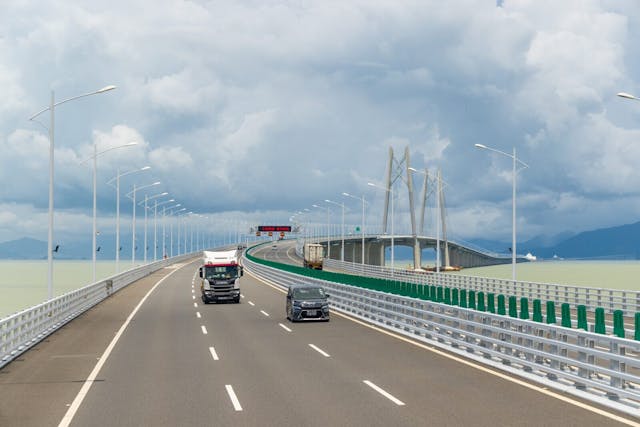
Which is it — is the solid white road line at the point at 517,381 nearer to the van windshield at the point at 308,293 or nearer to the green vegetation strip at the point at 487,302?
the green vegetation strip at the point at 487,302

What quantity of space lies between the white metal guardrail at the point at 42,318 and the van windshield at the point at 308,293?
9.03 metres

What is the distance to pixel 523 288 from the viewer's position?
4800cm

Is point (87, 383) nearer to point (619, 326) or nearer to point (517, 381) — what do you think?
point (517, 381)

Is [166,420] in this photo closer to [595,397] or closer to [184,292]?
[595,397]

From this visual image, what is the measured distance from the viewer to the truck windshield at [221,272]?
44.0m

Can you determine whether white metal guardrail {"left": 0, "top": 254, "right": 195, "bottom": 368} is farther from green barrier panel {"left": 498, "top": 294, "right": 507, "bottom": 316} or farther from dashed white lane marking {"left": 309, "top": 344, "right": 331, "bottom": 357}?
green barrier panel {"left": 498, "top": 294, "right": 507, "bottom": 316}

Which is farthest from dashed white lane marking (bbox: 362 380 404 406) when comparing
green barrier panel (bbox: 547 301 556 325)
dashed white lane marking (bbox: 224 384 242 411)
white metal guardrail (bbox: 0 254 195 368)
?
white metal guardrail (bbox: 0 254 195 368)

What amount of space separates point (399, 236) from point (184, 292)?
3261 inches

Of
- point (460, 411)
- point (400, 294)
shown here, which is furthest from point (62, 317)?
point (460, 411)

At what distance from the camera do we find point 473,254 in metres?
160

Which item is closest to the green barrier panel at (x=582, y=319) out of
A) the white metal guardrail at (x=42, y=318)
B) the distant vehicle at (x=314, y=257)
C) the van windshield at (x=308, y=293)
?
the white metal guardrail at (x=42, y=318)

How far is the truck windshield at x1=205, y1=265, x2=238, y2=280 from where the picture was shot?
44.0 metres

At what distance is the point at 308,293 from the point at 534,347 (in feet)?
53.2

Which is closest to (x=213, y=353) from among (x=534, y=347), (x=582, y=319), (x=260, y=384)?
(x=260, y=384)
